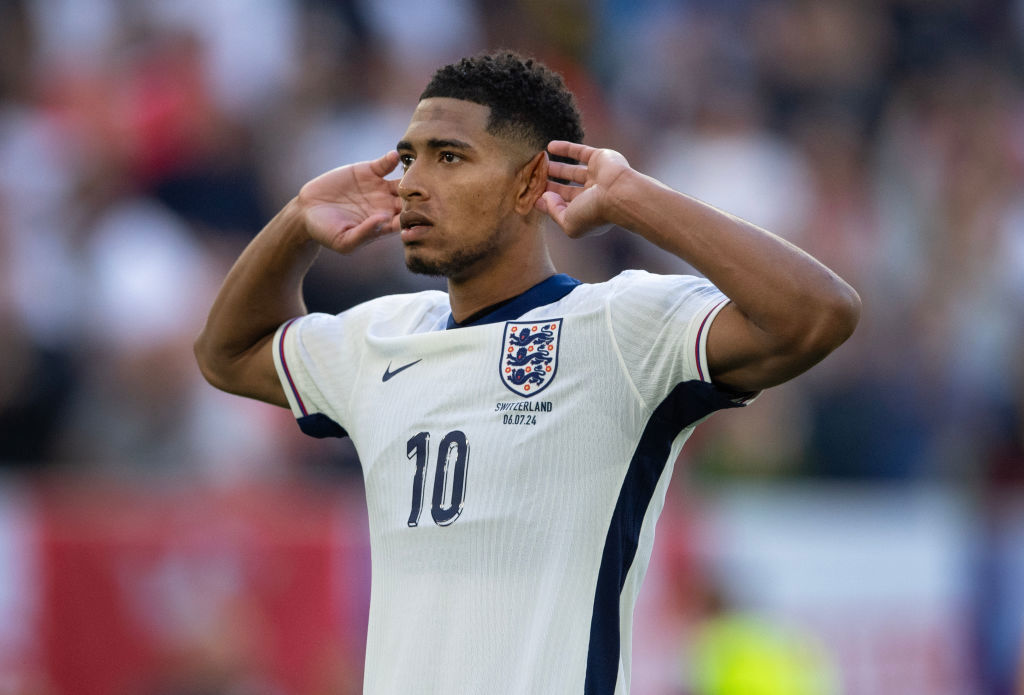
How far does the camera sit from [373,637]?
12.5 feet

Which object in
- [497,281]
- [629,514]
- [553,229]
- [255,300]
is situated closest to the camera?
[629,514]

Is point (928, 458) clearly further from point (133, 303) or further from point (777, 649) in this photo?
point (133, 303)

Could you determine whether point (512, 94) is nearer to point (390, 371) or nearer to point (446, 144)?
point (446, 144)

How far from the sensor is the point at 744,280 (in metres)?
3.35

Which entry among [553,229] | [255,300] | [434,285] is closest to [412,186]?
[255,300]

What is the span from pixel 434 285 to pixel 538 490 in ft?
16.1

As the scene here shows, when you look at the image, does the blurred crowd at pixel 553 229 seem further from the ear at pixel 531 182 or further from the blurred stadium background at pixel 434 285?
the ear at pixel 531 182

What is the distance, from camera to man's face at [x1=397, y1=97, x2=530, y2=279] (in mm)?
3879

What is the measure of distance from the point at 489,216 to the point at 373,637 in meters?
1.14

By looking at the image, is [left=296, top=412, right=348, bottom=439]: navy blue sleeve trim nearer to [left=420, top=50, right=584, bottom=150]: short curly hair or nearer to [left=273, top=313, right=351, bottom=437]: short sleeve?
[left=273, top=313, right=351, bottom=437]: short sleeve

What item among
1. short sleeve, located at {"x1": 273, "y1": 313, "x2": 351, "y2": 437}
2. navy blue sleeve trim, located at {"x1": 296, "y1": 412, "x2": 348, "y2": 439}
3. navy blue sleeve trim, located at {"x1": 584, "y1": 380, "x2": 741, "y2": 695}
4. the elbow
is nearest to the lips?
short sleeve, located at {"x1": 273, "y1": 313, "x2": 351, "y2": 437}

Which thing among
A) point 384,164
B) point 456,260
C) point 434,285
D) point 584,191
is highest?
point 434,285

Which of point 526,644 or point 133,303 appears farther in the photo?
point 133,303

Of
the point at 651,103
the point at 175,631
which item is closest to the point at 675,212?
the point at 175,631
